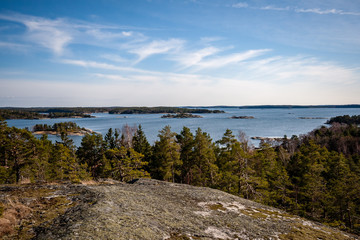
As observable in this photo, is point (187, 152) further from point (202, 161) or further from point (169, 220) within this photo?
point (169, 220)

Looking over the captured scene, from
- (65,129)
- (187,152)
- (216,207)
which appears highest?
(216,207)

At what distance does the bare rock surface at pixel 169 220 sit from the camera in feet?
23.2

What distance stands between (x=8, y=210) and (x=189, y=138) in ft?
89.3

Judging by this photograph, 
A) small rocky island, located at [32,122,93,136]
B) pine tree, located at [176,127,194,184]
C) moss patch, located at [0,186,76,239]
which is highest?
moss patch, located at [0,186,76,239]

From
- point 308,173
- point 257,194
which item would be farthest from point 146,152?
point 308,173

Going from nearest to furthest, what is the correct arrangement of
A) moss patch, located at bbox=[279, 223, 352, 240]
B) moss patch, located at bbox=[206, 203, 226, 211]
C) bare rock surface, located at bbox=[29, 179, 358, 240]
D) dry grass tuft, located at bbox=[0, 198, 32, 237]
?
1. dry grass tuft, located at bbox=[0, 198, 32, 237]
2. bare rock surface, located at bbox=[29, 179, 358, 240]
3. moss patch, located at bbox=[279, 223, 352, 240]
4. moss patch, located at bbox=[206, 203, 226, 211]

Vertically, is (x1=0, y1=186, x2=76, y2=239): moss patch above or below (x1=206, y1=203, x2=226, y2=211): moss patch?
above

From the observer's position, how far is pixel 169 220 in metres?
9.20

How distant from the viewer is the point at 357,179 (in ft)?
80.4

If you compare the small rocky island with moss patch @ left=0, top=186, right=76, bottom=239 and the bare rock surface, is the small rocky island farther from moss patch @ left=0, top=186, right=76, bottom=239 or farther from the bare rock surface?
the bare rock surface

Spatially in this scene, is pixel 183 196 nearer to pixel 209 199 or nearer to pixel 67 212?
pixel 209 199

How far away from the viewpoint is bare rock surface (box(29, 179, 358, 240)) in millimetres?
7074

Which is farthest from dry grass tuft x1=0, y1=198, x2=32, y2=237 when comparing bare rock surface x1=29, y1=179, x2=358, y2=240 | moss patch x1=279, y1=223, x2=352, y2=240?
moss patch x1=279, y1=223, x2=352, y2=240

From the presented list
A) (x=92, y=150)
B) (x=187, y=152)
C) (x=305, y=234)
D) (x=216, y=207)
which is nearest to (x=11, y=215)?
(x=216, y=207)
